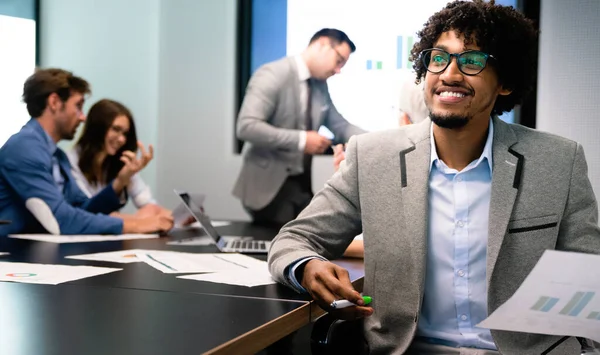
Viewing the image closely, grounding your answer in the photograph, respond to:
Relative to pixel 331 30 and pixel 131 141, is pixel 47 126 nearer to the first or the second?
pixel 131 141

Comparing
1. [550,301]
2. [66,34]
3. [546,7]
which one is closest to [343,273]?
[550,301]

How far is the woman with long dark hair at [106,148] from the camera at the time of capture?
3684 millimetres

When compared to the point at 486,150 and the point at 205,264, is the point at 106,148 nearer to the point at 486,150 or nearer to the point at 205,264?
the point at 205,264

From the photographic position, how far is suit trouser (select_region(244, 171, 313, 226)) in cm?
459

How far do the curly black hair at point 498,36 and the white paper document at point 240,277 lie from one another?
696 millimetres

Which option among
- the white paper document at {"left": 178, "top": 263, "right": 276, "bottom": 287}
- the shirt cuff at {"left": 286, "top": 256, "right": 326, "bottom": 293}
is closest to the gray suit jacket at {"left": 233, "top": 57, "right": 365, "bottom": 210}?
the white paper document at {"left": 178, "top": 263, "right": 276, "bottom": 287}

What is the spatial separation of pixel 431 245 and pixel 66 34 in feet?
14.0

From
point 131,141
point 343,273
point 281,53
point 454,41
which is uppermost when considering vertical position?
point 281,53

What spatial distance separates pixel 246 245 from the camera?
8.02 ft

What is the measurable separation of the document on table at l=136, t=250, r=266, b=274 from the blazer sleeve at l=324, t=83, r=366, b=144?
97.7 inches

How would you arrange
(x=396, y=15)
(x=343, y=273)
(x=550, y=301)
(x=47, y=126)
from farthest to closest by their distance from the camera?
(x=396, y=15)
(x=47, y=126)
(x=343, y=273)
(x=550, y=301)

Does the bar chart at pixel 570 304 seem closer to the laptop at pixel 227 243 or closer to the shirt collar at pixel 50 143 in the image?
the laptop at pixel 227 243

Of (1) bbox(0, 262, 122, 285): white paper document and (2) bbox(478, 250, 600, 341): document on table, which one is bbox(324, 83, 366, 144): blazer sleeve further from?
(2) bbox(478, 250, 600, 341): document on table

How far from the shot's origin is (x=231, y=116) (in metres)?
4.96
